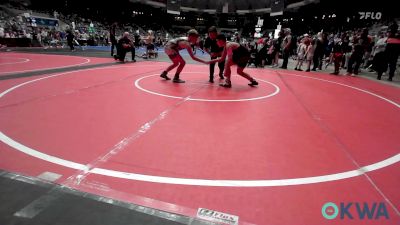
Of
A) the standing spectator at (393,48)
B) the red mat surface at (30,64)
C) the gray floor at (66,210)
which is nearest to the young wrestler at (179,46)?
the red mat surface at (30,64)

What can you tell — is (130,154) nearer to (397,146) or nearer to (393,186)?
(393,186)

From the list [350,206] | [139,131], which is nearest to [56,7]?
[139,131]

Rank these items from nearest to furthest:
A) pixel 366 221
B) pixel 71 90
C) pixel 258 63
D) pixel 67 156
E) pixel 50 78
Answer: pixel 366 221 → pixel 67 156 → pixel 71 90 → pixel 50 78 → pixel 258 63

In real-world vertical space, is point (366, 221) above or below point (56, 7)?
below

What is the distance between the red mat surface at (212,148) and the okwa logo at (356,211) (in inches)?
1.1

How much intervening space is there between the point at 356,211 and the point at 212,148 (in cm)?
161

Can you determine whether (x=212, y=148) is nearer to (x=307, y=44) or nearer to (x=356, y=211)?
(x=356, y=211)

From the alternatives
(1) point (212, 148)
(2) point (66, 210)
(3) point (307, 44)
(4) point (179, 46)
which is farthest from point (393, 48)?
(2) point (66, 210)

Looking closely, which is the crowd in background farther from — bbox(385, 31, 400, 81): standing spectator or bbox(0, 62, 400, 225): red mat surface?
bbox(0, 62, 400, 225): red mat surface

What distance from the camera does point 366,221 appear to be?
2.05 m

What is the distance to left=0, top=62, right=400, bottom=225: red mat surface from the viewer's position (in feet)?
7.52

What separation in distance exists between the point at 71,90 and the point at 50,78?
1819mm

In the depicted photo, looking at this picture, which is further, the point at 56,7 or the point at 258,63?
the point at 56,7

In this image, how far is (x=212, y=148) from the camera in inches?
128
